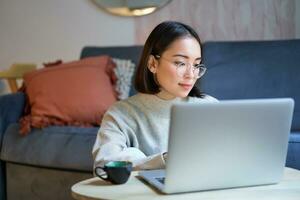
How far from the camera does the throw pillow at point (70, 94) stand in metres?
2.16

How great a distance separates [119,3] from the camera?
2.80 m

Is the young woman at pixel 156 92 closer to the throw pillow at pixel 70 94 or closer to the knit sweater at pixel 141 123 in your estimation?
the knit sweater at pixel 141 123

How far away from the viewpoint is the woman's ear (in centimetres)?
122

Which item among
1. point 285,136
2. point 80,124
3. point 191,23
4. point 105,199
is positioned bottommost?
point 80,124

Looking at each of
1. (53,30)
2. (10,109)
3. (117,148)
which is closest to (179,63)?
(117,148)

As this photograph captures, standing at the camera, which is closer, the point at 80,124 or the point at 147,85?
the point at 147,85

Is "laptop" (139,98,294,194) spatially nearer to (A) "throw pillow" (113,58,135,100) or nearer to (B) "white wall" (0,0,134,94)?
(A) "throw pillow" (113,58,135,100)

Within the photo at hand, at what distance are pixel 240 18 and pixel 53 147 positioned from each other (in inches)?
56.6

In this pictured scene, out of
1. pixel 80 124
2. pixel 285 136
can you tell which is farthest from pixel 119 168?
pixel 80 124

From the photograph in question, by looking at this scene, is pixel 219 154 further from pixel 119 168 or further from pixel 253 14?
pixel 253 14

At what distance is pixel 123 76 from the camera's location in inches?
94.9

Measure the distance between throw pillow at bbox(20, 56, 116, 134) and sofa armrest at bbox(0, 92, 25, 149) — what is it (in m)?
0.06

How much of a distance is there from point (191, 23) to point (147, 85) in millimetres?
1570

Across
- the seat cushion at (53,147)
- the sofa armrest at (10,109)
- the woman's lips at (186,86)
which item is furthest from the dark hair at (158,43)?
the sofa armrest at (10,109)
